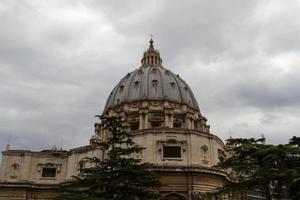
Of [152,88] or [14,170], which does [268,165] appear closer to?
[14,170]

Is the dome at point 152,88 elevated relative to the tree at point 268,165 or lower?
elevated

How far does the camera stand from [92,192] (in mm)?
24047

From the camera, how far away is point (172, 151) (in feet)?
125

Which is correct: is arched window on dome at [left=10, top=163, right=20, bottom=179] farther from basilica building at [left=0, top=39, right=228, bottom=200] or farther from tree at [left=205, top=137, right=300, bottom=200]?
tree at [left=205, top=137, right=300, bottom=200]

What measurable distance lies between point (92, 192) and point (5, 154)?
24186 mm

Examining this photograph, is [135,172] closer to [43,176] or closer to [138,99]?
[43,176]

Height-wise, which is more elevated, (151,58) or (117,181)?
(151,58)

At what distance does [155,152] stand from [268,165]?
1796 centimetres

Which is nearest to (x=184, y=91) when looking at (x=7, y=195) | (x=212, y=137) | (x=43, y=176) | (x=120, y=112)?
(x=120, y=112)

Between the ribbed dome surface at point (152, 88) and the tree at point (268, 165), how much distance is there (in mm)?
32500

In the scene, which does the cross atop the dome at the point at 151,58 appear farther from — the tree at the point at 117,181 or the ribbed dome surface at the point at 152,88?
the tree at the point at 117,181

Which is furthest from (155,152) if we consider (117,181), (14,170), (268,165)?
(268,165)

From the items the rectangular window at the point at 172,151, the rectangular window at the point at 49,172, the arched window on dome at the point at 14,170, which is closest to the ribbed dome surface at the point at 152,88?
the rectangular window at the point at 49,172

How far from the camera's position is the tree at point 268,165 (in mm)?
19422
